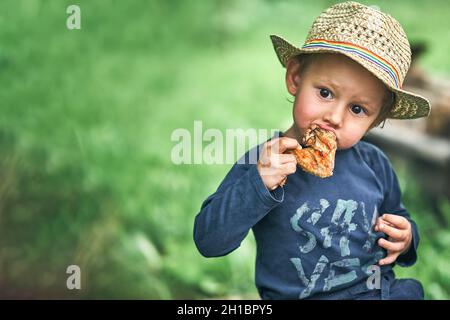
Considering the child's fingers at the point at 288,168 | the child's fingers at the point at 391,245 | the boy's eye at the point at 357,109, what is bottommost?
the child's fingers at the point at 391,245

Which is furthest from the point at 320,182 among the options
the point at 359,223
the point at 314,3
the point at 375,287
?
the point at 314,3

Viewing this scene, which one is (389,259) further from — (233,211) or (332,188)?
(233,211)

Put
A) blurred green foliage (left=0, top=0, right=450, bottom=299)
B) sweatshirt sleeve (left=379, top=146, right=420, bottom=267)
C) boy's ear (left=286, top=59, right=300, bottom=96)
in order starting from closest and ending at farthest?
boy's ear (left=286, top=59, right=300, bottom=96), sweatshirt sleeve (left=379, top=146, right=420, bottom=267), blurred green foliage (left=0, top=0, right=450, bottom=299)

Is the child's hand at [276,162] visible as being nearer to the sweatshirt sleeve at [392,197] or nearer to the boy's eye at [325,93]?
the boy's eye at [325,93]

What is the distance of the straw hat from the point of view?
5.14ft

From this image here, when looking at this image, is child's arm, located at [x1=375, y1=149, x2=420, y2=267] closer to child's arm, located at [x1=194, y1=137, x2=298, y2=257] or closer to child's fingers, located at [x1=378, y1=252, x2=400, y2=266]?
child's fingers, located at [x1=378, y1=252, x2=400, y2=266]

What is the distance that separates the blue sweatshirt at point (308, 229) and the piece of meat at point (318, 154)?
9 centimetres

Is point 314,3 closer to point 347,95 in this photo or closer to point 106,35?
point 106,35

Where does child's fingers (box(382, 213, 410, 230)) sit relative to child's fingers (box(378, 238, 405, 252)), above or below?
above

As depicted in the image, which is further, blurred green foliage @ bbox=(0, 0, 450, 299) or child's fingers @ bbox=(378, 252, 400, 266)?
blurred green foliage @ bbox=(0, 0, 450, 299)

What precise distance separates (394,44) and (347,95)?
0.59ft

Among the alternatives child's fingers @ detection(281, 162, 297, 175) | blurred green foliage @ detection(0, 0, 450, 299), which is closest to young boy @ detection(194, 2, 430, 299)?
child's fingers @ detection(281, 162, 297, 175)

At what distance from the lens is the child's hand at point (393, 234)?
1729 mm

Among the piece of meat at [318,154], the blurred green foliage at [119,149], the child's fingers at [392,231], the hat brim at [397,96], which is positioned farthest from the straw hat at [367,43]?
the blurred green foliage at [119,149]
